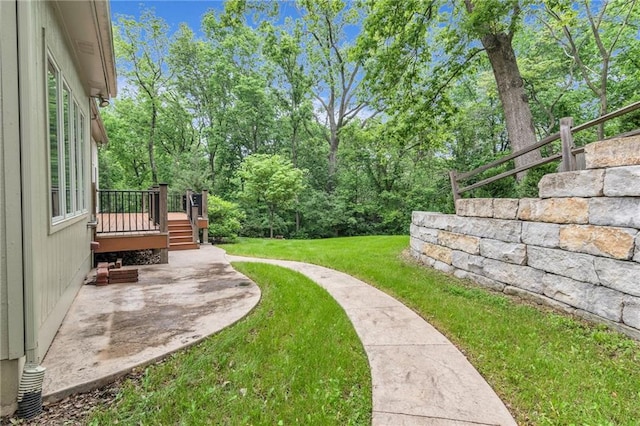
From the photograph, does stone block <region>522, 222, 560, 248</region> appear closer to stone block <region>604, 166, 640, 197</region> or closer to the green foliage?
stone block <region>604, 166, 640, 197</region>

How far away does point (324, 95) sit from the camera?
2059 centimetres

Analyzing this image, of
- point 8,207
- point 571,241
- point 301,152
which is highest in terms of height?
point 301,152

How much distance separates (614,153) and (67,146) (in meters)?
5.86

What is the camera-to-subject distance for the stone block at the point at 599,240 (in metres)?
3.03

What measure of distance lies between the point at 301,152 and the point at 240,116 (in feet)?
14.0

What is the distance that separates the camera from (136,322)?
11.2 feet

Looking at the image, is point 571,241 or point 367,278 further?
point 367,278

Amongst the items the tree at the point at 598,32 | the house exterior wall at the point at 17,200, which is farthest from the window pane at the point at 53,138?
the tree at the point at 598,32

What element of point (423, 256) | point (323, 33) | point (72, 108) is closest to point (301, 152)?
point (323, 33)

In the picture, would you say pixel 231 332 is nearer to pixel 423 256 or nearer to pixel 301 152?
pixel 423 256

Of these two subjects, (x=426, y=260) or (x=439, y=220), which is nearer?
(x=439, y=220)

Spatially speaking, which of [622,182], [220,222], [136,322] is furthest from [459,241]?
[220,222]

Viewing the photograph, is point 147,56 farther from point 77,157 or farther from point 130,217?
point 77,157

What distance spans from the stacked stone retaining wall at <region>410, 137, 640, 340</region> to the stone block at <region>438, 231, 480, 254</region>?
0.07 ft
